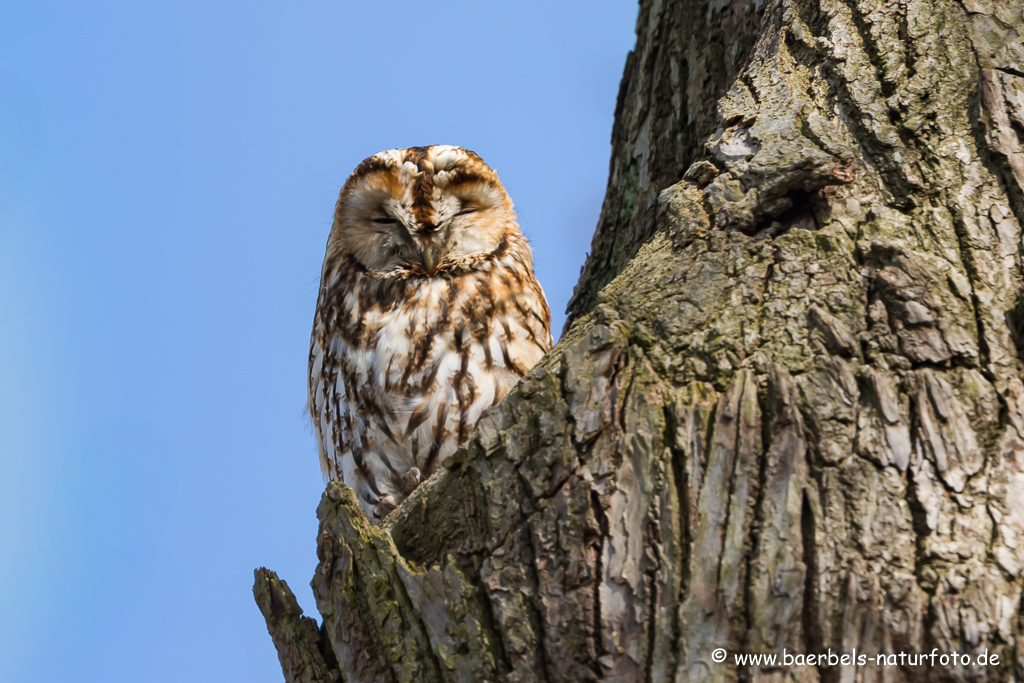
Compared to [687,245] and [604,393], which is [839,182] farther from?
[604,393]

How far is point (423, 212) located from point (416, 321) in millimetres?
340

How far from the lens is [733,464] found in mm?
1523

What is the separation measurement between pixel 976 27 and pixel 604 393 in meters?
1.35

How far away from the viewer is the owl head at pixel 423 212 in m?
2.78

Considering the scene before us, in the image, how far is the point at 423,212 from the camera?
2.77 meters

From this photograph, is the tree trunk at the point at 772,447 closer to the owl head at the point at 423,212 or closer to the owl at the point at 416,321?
the owl at the point at 416,321

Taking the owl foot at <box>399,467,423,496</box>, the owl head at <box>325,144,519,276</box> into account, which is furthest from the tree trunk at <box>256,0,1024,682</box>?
the owl head at <box>325,144,519,276</box>

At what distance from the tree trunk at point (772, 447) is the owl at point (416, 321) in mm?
748

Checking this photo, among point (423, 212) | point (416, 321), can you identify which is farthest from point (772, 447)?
point (423, 212)

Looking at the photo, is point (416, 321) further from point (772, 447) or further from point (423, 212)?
point (772, 447)

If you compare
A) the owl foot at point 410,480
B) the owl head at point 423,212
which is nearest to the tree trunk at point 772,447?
the owl foot at point 410,480

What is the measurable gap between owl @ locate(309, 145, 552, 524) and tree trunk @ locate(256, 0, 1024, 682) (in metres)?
0.75

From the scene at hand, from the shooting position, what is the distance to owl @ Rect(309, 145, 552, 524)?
2662mm

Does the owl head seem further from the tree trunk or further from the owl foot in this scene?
the tree trunk
